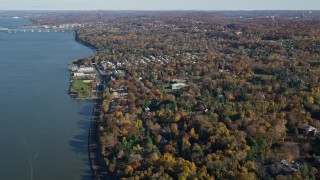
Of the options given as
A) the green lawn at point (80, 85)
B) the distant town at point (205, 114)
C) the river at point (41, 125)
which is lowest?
the river at point (41, 125)

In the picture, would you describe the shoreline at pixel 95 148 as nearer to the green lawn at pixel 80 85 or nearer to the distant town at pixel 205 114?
the distant town at pixel 205 114

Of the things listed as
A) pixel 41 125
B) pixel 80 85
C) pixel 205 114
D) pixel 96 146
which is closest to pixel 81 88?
pixel 80 85

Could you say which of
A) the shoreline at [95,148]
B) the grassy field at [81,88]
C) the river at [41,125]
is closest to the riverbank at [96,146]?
the shoreline at [95,148]

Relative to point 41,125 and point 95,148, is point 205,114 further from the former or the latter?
point 41,125

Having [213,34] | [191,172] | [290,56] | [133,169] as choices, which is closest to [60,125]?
[133,169]

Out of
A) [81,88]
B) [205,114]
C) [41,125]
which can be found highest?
[205,114]

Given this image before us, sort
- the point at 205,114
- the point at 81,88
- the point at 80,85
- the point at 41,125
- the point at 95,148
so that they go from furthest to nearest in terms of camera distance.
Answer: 1. the point at 80,85
2. the point at 81,88
3. the point at 41,125
4. the point at 205,114
5. the point at 95,148

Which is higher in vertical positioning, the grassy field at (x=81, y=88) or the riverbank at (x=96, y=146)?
the grassy field at (x=81, y=88)

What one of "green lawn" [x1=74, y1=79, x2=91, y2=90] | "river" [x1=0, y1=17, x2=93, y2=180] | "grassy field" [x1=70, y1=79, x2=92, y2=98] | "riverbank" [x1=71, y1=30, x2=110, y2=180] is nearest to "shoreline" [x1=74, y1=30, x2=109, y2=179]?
"riverbank" [x1=71, y1=30, x2=110, y2=180]

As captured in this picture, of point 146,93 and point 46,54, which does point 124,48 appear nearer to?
point 46,54

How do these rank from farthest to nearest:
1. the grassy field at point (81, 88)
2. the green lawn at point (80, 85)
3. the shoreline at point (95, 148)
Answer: the green lawn at point (80, 85)
the grassy field at point (81, 88)
the shoreline at point (95, 148)
